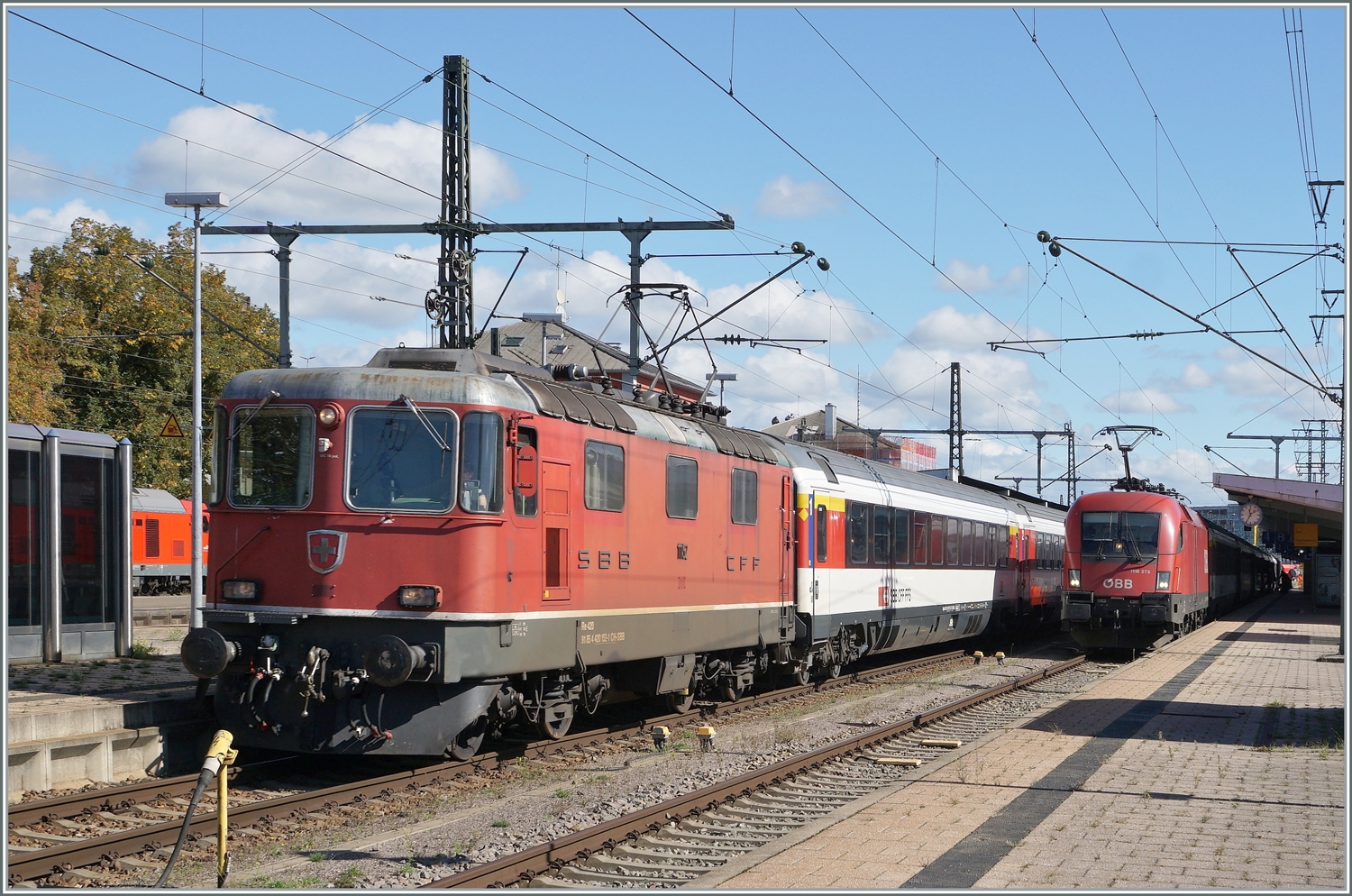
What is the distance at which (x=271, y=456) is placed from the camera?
11.7 meters

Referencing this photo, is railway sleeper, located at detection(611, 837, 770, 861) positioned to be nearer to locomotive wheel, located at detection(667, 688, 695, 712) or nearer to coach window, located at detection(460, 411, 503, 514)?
coach window, located at detection(460, 411, 503, 514)

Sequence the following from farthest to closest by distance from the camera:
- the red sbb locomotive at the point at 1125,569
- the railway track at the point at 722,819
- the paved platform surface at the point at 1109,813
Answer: the red sbb locomotive at the point at 1125,569 < the railway track at the point at 722,819 < the paved platform surface at the point at 1109,813

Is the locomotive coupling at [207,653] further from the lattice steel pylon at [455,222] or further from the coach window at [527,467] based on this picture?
the lattice steel pylon at [455,222]

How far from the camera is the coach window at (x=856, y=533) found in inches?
825

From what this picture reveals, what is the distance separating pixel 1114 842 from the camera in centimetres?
901

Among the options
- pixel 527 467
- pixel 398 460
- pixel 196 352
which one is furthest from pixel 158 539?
pixel 527 467

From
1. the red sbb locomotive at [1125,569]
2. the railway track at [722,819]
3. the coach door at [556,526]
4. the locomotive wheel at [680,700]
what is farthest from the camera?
the red sbb locomotive at [1125,569]

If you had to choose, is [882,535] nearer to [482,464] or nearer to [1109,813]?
[482,464]

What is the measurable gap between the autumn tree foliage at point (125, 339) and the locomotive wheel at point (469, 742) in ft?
106

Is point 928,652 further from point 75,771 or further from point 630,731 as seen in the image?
point 75,771

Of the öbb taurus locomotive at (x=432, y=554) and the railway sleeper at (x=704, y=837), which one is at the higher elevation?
the öbb taurus locomotive at (x=432, y=554)

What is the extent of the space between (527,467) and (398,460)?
1129 millimetres

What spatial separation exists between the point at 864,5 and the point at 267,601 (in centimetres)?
797

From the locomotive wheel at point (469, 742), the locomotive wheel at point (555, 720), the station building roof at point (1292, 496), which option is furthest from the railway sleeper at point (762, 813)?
the station building roof at point (1292, 496)
